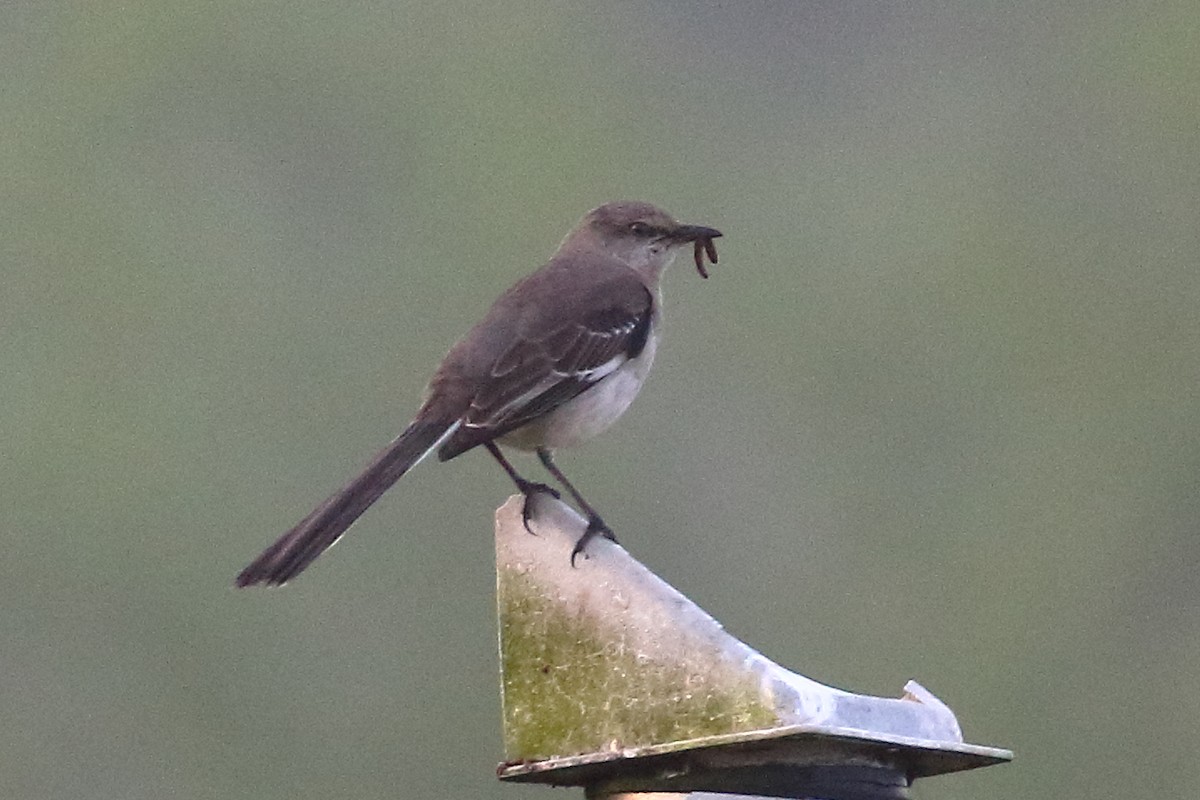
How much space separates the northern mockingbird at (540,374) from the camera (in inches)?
204

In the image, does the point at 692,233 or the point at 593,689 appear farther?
the point at 692,233

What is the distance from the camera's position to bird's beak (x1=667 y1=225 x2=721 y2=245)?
6.61 m

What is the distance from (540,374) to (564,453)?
8357 mm

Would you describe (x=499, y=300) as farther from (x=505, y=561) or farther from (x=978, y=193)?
(x=978, y=193)

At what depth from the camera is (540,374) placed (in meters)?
5.57

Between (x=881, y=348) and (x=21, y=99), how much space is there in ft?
31.6

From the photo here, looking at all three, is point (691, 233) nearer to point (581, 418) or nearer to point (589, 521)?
point (581, 418)

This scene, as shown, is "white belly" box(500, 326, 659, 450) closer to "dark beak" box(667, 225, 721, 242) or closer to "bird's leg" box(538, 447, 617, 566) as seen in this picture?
"bird's leg" box(538, 447, 617, 566)

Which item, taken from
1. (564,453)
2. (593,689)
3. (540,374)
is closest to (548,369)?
(540,374)

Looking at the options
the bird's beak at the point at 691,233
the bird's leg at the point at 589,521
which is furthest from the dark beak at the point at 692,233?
the bird's leg at the point at 589,521

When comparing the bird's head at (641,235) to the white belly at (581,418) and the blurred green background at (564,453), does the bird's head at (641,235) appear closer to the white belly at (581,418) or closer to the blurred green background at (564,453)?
the white belly at (581,418)

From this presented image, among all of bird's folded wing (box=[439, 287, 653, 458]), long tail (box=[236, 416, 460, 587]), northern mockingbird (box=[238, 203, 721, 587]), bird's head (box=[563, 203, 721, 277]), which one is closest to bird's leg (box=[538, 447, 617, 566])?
northern mockingbird (box=[238, 203, 721, 587])

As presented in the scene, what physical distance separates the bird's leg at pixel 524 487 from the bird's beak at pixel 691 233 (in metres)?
1.40

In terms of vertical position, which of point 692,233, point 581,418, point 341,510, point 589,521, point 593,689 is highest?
point 692,233
